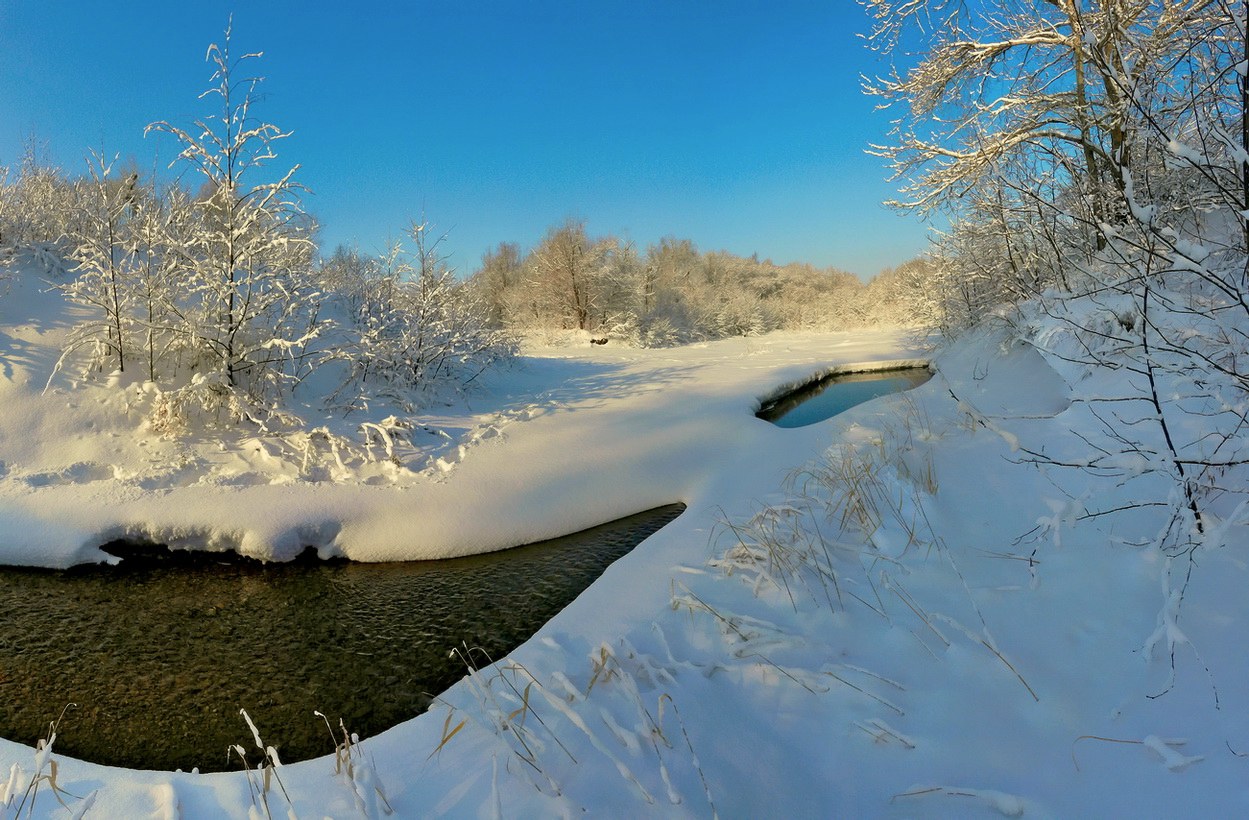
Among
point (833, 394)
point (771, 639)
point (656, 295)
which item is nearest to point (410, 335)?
point (771, 639)

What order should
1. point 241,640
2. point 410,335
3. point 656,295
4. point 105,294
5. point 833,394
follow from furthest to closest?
1. point 656,295
2. point 833,394
3. point 410,335
4. point 105,294
5. point 241,640

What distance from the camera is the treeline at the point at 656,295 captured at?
2869 cm

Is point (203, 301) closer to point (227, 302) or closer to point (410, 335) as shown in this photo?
point (227, 302)

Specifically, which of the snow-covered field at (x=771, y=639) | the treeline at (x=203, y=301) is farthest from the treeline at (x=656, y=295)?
the snow-covered field at (x=771, y=639)

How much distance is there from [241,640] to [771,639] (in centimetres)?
375

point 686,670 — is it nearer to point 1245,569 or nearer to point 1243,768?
point 1243,768

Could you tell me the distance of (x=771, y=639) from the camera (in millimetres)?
2740

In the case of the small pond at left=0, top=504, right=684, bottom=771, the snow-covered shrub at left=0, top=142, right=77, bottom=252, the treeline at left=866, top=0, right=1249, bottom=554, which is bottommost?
the small pond at left=0, top=504, right=684, bottom=771

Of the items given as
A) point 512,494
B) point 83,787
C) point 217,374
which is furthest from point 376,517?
point 83,787

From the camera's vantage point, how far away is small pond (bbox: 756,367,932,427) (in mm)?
11711

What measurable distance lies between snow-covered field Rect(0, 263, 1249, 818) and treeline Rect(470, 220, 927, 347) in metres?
14.5

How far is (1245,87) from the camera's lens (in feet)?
5.50

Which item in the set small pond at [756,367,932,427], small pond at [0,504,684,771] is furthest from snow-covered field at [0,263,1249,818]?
small pond at [756,367,932,427]

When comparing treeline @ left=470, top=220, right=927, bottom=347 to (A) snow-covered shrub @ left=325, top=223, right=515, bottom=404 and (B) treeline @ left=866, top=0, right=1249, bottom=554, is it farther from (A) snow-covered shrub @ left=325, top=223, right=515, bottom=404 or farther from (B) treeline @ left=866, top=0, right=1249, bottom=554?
(B) treeline @ left=866, top=0, right=1249, bottom=554
